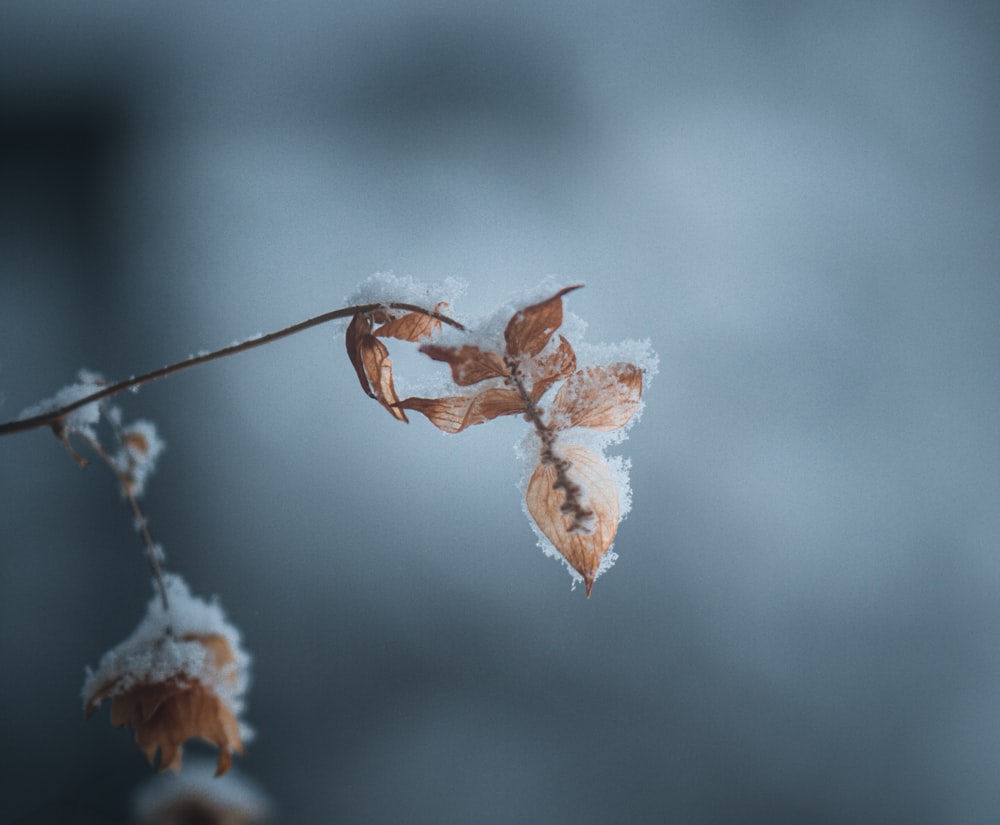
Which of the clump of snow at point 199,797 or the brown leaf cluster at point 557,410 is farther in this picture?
the clump of snow at point 199,797

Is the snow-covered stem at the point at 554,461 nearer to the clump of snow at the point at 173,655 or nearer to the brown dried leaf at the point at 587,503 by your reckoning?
the brown dried leaf at the point at 587,503

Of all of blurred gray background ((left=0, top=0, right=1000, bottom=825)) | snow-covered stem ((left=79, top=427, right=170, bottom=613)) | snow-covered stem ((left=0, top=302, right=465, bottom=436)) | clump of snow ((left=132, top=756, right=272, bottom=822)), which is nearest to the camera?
snow-covered stem ((left=0, top=302, right=465, bottom=436))

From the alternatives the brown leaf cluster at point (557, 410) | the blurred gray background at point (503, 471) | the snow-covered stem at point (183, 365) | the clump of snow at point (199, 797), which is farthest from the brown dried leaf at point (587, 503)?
the blurred gray background at point (503, 471)

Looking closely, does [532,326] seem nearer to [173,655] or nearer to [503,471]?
[173,655]

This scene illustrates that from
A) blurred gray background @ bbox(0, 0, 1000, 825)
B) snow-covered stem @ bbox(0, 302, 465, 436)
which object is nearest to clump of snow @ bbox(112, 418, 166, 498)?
snow-covered stem @ bbox(0, 302, 465, 436)

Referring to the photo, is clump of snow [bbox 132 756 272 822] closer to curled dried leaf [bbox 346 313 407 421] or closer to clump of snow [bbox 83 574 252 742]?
→ clump of snow [bbox 83 574 252 742]

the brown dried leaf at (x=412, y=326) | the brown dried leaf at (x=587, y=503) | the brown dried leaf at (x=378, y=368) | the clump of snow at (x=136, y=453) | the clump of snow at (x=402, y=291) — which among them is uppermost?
the clump of snow at (x=136, y=453)
